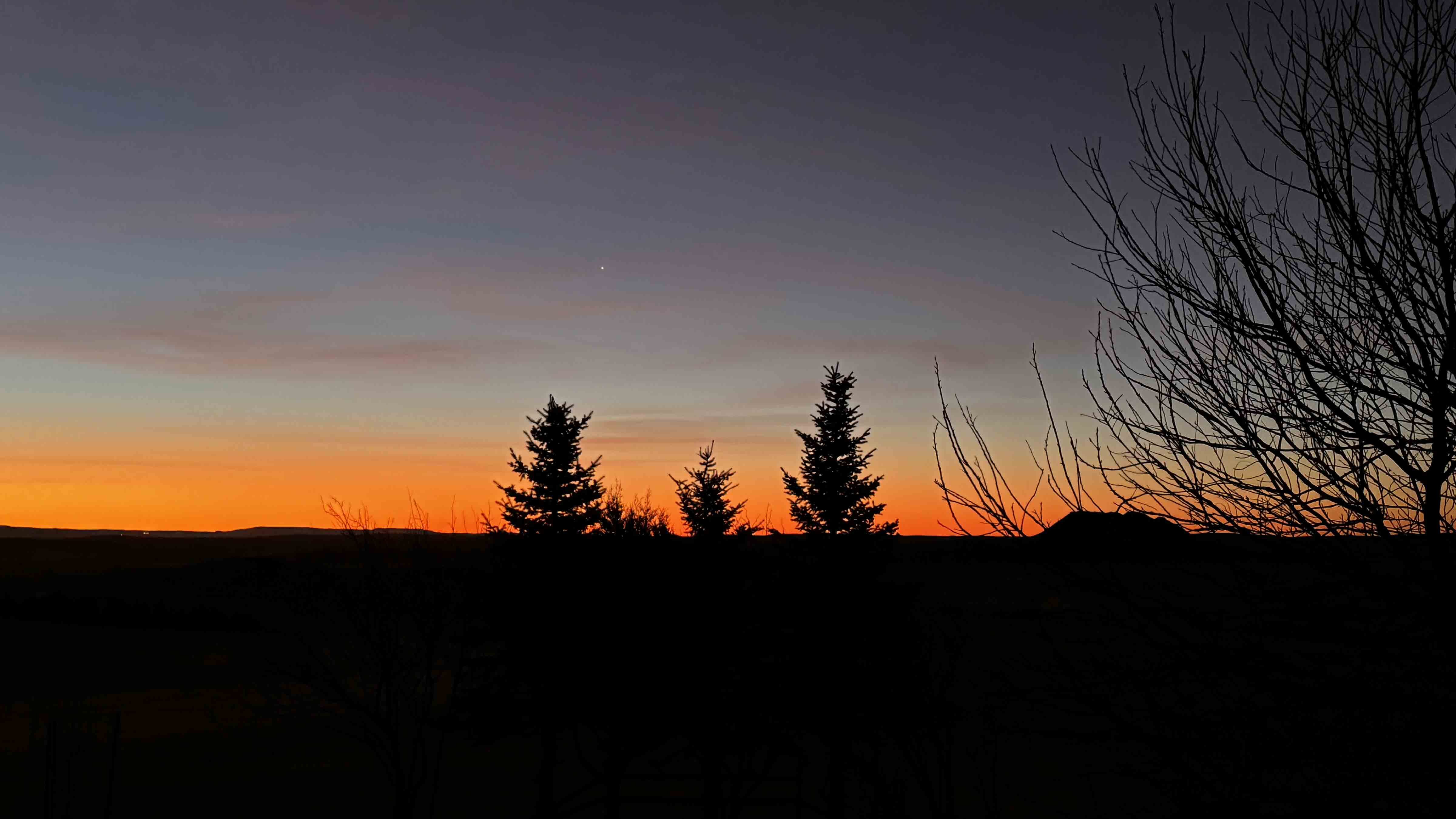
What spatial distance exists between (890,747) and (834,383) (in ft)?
57.5

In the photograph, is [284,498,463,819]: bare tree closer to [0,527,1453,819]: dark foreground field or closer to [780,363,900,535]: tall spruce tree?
[0,527,1453,819]: dark foreground field

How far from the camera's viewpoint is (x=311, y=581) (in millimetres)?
23625

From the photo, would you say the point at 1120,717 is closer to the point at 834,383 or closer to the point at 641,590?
the point at 641,590

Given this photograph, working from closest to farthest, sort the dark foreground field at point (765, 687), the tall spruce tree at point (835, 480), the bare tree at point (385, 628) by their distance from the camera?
1. the dark foreground field at point (765, 687)
2. the bare tree at point (385, 628)
3. the tall spruce tree at point (835, 480)

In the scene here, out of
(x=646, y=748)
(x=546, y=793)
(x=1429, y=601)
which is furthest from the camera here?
(x=546, y=793)

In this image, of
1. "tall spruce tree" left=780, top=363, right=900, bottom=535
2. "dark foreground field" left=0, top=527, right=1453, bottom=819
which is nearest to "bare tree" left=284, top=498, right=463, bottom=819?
"dark foreground field" left=0, top=527, right=1453, bottom=819

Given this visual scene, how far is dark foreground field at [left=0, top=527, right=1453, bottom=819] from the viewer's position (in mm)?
4250

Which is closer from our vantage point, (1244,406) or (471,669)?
(1244,406)

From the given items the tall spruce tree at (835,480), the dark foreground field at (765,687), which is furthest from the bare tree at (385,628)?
the tall spruce tree at (835,480)

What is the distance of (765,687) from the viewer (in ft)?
64.7

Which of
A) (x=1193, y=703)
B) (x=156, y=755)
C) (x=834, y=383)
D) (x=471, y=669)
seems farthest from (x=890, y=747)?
(x=1193, y=703)

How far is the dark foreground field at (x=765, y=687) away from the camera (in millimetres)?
4250

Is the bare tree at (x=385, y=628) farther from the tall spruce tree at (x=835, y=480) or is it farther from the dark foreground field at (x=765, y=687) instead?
the tall spruce tree at (x=835, y=480)

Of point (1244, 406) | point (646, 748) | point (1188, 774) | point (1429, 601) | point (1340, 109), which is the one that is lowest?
point (646, 748)
